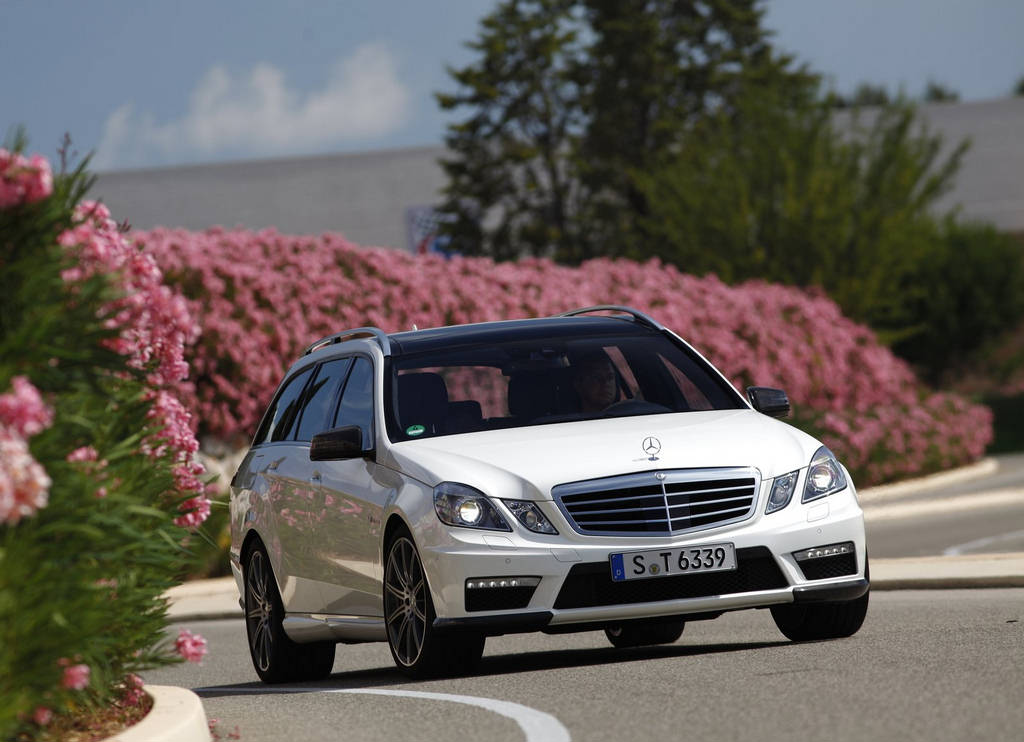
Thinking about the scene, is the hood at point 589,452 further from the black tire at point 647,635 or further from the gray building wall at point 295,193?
the gray building wall at point 295,193

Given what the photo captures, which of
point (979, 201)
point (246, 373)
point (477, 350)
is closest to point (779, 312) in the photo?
point (246, 373)

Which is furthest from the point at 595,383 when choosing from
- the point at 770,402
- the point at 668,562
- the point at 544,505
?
the point at 668,562

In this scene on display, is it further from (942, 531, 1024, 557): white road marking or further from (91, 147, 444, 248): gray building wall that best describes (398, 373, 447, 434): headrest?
(91, 147, 444, 248): gray building wall

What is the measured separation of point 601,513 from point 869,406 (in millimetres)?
27485

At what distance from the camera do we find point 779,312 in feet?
116

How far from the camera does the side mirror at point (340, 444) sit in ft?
33.1

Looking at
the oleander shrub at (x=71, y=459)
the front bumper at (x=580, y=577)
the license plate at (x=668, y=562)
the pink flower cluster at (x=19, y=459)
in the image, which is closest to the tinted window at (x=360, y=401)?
the front bumper at (x=580, y=577)

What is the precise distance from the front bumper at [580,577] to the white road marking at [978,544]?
35.2 feet

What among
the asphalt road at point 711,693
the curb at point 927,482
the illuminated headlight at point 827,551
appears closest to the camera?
the asphalt road at point 711,693

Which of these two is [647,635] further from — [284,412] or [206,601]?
[206,601]

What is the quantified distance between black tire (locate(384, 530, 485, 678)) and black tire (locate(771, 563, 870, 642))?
168 centimetres

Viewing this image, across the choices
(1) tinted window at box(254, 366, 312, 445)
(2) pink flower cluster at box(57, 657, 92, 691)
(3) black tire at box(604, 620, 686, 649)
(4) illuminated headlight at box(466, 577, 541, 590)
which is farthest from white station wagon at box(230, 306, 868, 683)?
(2) pink flower cluster at box(57, 657, 92, 691)

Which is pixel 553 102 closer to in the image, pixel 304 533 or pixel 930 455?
pixel 930 455

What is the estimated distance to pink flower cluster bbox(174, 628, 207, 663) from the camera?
7742mm
